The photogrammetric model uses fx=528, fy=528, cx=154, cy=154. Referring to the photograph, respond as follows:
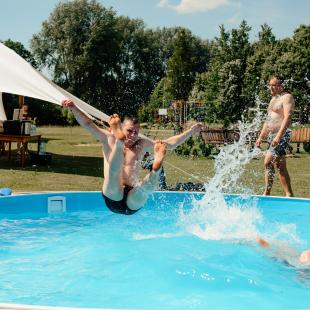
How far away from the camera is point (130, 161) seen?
5477 millimetres

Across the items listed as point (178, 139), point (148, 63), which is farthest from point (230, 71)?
point (178, 139)

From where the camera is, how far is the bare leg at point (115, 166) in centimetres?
477

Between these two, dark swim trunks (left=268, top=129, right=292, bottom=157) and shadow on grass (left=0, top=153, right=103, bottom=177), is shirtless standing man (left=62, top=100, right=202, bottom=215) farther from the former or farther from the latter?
shadow on grass (left=0, top=153, right=103, bottom=177)

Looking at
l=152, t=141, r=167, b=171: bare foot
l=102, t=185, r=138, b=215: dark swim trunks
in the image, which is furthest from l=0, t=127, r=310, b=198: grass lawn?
l=152, t=141, r=167, b=171: bare foot

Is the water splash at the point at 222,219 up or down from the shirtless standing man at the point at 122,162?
down

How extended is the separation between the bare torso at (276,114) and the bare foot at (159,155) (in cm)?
357

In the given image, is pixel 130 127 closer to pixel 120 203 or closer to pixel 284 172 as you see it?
pixel 120 203

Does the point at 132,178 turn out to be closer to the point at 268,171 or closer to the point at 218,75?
the point at 268,171

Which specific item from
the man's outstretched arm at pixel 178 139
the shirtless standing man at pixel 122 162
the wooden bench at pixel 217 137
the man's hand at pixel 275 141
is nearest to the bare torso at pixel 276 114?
the man's hand at pixel 275 141

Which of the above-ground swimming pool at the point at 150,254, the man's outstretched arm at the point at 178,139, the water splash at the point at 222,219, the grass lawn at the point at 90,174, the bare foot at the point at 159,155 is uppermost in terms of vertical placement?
the man's outstretched arm at the point at 178,139

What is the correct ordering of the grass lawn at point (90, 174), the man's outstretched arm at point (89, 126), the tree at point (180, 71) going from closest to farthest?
1. the man's outstretched arm at point (89, 126)
2. the grass lawn at point (90, 174)
3. the tree at point (180, 71)

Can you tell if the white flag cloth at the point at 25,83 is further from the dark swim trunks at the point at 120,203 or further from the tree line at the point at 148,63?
the tree line at the point at 148,63

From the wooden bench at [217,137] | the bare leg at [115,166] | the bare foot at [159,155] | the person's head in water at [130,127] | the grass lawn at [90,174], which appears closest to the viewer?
the bare leg at [115,166]

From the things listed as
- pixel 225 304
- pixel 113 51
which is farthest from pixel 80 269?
pixel 113 51
